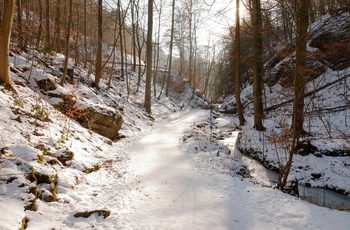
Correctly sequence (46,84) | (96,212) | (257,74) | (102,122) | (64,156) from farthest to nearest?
(257,74)
(102,122)
(46,84)
(64,156)
(96,212)

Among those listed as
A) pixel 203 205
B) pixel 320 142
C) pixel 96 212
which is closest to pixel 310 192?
pixel 320 142

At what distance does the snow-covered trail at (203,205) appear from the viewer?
158 inches

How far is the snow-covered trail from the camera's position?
4.02m

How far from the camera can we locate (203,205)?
4723mm

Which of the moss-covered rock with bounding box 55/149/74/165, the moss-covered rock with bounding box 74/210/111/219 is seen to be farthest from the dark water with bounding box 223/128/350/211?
the moss-covered rock with bounding box 55/149/74/165

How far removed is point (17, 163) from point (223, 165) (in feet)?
19.2

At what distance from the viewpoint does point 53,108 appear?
8.39m

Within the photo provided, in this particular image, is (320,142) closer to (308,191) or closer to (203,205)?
(308,191)

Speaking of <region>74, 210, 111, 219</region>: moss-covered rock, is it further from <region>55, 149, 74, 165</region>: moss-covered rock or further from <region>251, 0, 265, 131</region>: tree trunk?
<region>251, 0, 265, 131</region>: tree trunk

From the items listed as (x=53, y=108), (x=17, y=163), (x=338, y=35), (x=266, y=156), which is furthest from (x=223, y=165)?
(x=338, y=35)

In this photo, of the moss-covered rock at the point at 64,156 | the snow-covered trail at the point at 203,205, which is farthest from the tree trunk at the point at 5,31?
the snow-covered trail at the point at 203,205

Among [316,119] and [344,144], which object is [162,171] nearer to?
[344,144]

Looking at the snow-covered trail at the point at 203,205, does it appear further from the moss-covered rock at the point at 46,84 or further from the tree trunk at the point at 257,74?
the tree trunk at the point at 257,74

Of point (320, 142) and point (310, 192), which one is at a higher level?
point (320, 142)
